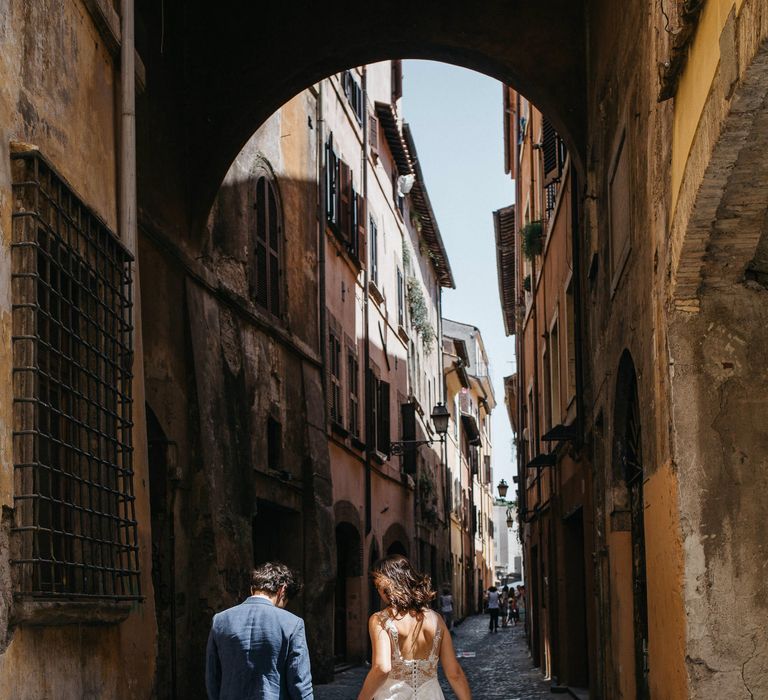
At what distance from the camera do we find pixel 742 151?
6.08m

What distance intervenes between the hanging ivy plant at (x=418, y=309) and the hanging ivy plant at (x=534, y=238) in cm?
996

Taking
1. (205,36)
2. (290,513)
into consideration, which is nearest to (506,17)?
(205,36)

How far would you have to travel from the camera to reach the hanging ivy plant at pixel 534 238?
68.2ft

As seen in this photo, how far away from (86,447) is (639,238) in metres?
4.04

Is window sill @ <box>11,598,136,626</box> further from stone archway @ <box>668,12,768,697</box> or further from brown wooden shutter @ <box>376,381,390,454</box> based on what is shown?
brown wooden shutter @ <box>376,381,390,454</box>

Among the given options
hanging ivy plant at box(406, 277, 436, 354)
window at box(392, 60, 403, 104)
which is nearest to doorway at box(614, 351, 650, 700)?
hanging ivy plant at box(406, 277, 436, 354)

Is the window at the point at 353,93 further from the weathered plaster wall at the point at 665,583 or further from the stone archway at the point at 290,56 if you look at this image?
the weathered plaster wall at the point at 665,583

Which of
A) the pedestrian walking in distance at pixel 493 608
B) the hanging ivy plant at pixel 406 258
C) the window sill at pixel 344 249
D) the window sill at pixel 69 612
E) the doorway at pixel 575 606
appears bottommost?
the pedestrian walking in distance at pixel 493 608

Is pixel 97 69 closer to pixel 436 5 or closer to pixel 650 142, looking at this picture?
pixel 650 142

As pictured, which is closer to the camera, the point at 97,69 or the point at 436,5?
the point at 97,69

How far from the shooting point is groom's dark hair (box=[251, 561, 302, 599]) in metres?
6.22

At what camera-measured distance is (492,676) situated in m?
20.4

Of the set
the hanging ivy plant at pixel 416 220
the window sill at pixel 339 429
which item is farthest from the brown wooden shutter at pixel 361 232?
the hanging ivy plant at pixel 416 220

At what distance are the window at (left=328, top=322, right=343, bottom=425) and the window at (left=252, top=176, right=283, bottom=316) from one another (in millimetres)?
Answer: 3047
